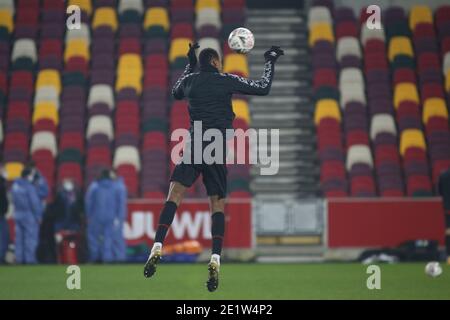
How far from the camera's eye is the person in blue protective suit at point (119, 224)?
59.4ft

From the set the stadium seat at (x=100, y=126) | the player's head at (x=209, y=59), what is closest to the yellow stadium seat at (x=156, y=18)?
the stadium seat at (x=100, y=126)

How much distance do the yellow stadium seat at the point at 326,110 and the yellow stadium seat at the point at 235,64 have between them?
1797 mm

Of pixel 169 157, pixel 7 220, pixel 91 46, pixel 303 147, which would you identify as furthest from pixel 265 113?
pixel 7 220

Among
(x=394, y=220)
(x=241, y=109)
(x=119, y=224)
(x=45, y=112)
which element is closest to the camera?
(x=119, y=224)

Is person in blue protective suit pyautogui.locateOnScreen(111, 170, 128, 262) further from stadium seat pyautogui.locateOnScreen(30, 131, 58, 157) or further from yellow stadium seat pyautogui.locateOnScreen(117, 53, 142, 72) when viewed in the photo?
yellow stadium seat pyautogui.locateOnScreen(117, 53, 142, 72)

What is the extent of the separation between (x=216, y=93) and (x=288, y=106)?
45.9 ft

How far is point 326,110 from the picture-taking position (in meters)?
21.9

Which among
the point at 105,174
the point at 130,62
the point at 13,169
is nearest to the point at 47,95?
the point at 130,62

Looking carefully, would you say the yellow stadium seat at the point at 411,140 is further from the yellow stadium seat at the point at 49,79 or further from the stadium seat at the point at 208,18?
the yellow stadium seat at the point at 49,79

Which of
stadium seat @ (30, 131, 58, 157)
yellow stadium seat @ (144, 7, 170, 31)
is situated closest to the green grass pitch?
stadium seat @ (30, 131, 58, 157)

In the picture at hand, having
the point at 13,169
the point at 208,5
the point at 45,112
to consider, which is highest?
the point at 208,5

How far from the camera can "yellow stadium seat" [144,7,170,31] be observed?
23812 millimetres

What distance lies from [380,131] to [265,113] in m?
3.04

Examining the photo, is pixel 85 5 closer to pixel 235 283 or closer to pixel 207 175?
pixel 235 283
